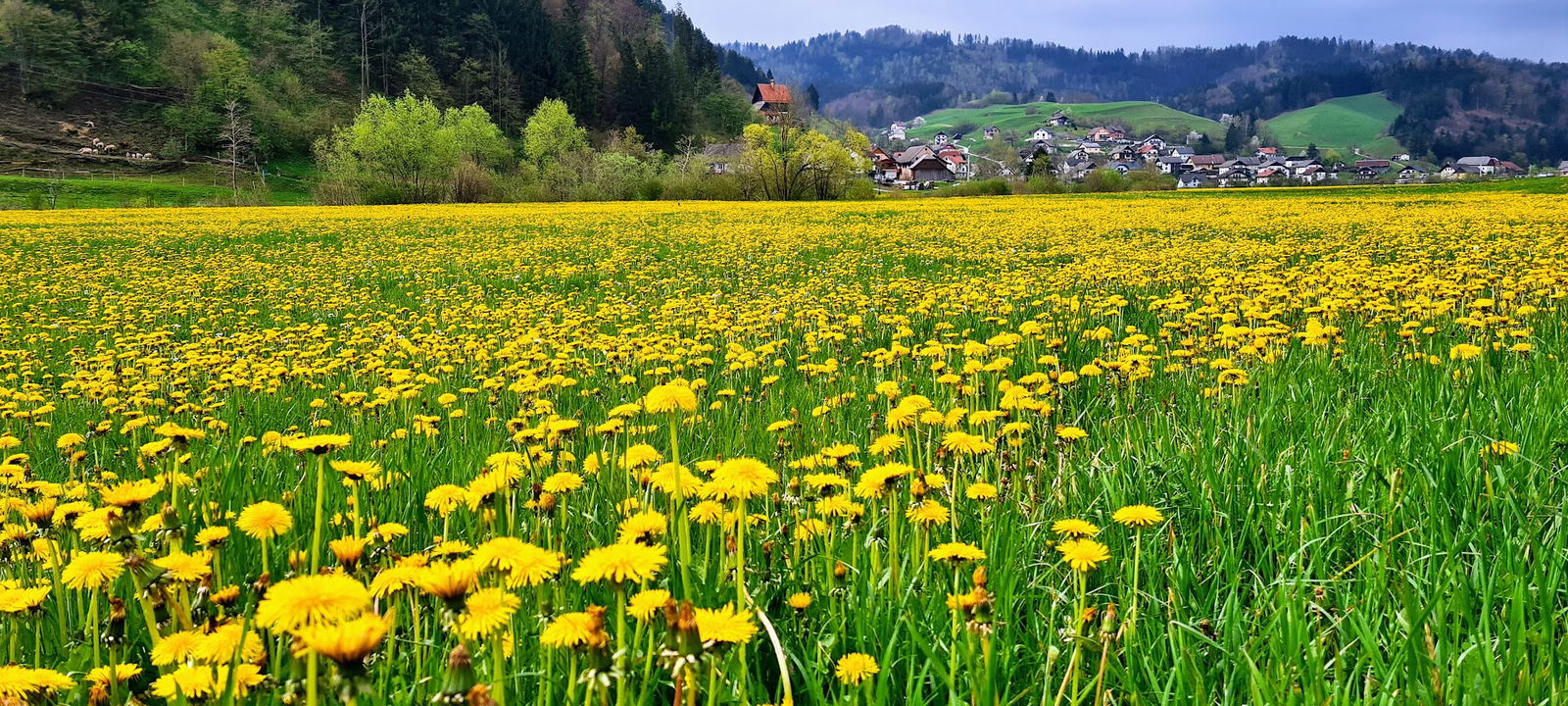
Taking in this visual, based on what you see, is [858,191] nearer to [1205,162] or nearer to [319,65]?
[319,65]

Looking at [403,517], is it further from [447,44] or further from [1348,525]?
[447,44]

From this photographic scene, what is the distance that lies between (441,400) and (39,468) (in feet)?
6.08

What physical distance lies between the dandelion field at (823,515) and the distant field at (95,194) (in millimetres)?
50824

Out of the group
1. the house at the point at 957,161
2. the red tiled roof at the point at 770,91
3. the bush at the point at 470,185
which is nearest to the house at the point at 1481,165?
the house at the point at 957,161

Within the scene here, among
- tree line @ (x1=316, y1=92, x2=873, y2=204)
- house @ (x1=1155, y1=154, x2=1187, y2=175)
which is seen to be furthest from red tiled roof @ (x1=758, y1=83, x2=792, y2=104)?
tree line @ (x1=316, y1=92, x2=873, y2=204)

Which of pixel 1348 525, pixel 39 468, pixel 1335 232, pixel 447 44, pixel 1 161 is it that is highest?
pixel 447 44

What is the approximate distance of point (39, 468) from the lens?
3.65 metres

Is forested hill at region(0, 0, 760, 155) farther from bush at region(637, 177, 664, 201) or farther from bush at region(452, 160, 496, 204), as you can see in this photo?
bush at region(637, 177, 664, 201)

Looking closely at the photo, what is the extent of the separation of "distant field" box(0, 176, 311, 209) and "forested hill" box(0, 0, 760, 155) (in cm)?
2127

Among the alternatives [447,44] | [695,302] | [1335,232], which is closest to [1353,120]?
[447,44]

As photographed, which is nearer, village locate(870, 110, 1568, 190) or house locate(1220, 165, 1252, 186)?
village locate(870, 110, 1568, 190)

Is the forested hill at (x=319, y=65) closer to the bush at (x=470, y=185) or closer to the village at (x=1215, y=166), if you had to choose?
the bush at (x=470, y=185)

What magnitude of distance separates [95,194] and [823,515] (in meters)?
63.6

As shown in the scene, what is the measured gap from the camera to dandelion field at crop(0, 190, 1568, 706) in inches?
53.9
